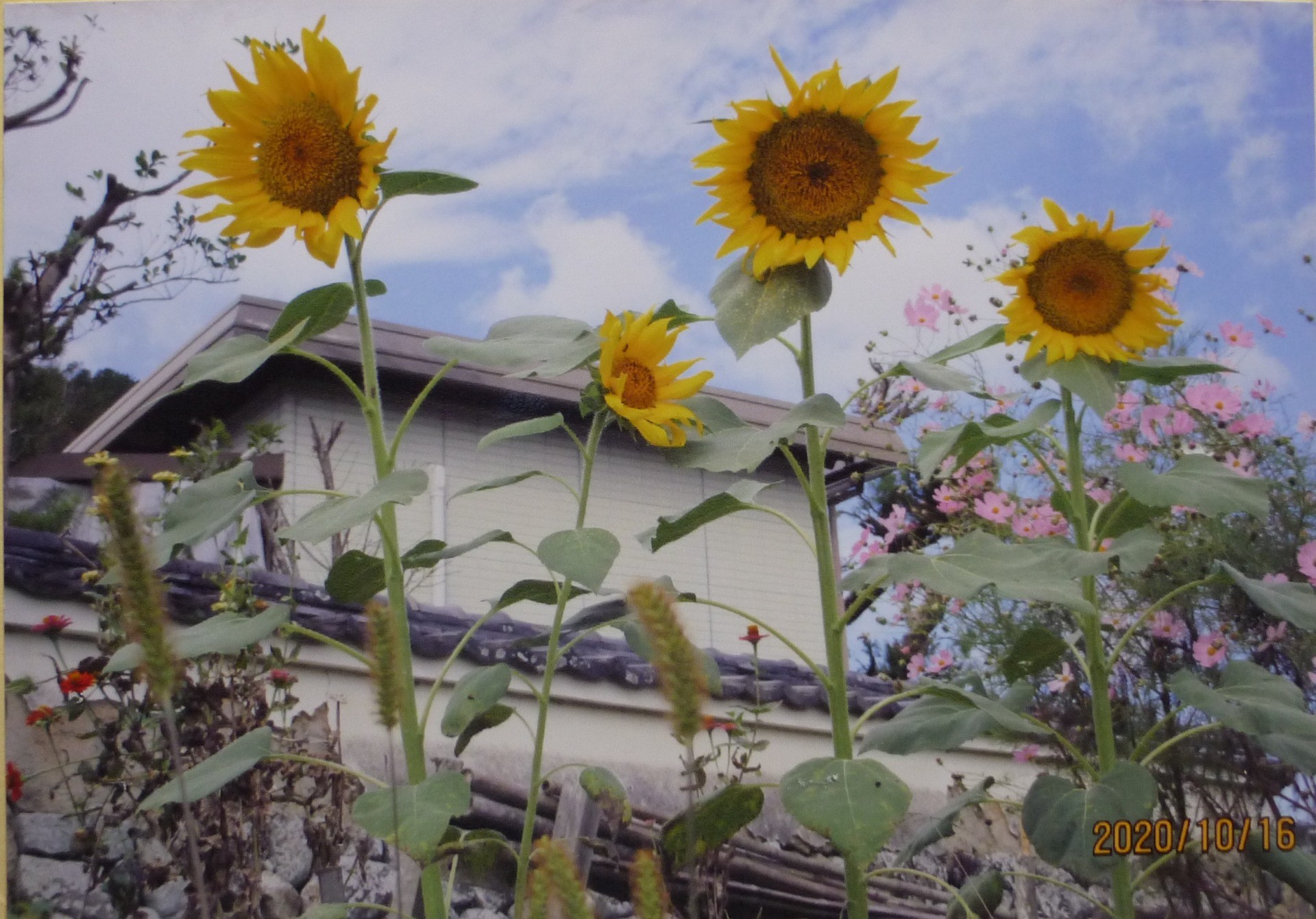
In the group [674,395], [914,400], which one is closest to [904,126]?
[674,395]

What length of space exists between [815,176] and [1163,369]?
53 centimetres

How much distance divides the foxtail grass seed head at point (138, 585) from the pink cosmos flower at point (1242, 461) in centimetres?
234

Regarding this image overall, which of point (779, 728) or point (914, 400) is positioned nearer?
point (779, 728)

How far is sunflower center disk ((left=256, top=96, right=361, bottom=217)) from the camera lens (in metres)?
1.39

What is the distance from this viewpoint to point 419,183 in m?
1.38

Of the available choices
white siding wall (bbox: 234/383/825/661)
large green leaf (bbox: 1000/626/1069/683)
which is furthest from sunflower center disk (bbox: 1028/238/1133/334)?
white siding wall (bbox: 234/383/825/661)

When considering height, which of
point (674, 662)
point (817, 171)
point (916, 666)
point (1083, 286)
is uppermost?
point (817, 171)

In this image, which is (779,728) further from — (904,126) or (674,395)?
(904,126)

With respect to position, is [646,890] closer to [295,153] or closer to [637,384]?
[637,384]

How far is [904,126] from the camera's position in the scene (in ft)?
4.88

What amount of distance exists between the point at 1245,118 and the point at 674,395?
164 centimetres

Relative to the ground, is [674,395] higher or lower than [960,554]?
higher

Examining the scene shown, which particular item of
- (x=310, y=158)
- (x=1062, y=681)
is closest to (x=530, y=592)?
(x=310, y=158)

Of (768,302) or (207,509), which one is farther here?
(768,302)
